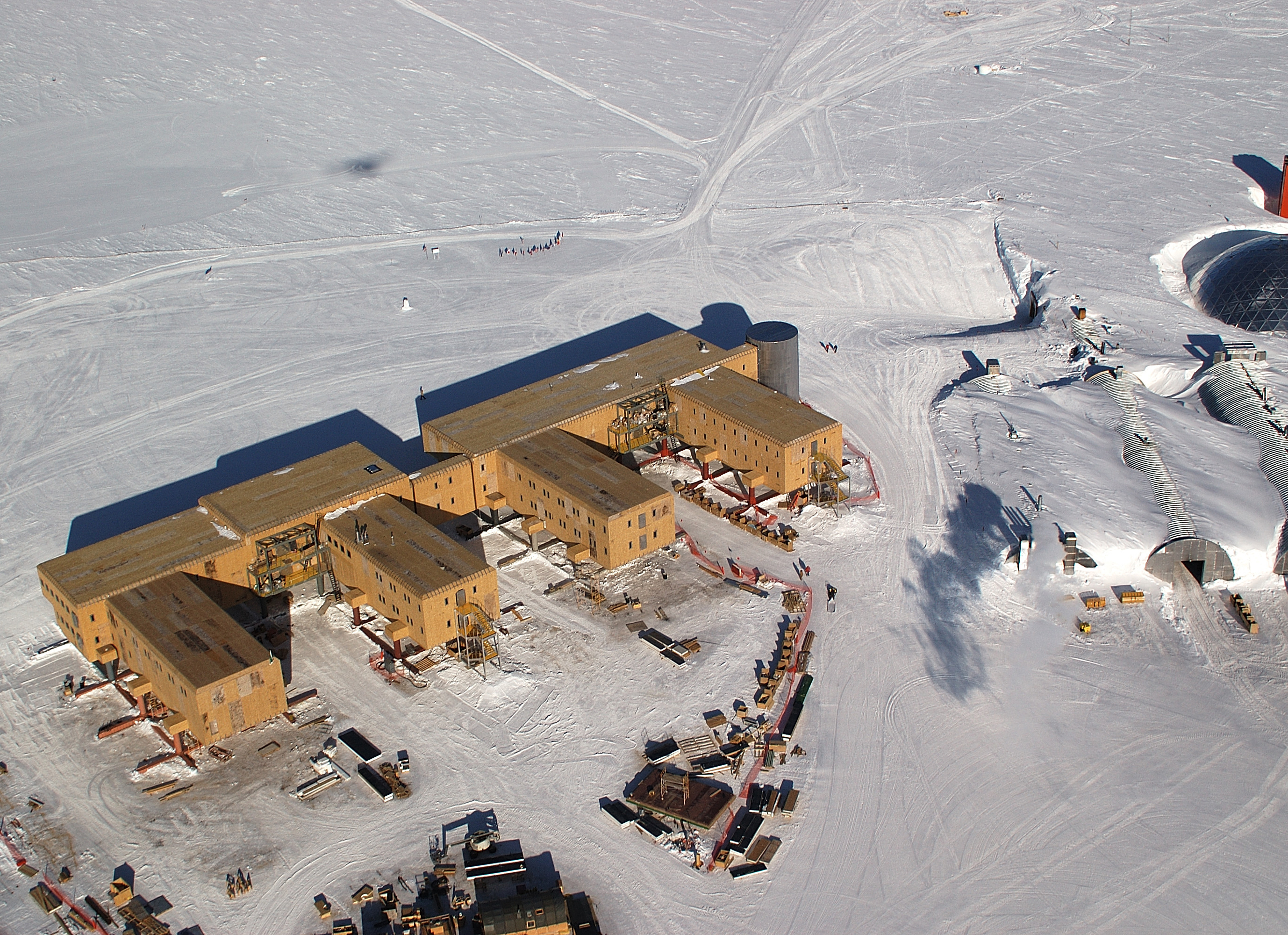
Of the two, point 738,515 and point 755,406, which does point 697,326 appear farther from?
point 738,515

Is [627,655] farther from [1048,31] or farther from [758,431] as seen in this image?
[1048,31]

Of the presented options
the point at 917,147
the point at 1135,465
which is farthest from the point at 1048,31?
the point at 1135,465

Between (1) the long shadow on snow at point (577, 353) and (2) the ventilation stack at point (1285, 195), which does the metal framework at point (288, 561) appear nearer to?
→ (1) the long shadow on snow at point (577, 353)

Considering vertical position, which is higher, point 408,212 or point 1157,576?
point 408,212

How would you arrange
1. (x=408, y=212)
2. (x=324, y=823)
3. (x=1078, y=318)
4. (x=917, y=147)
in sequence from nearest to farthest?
1. (x=324, y=823)
2. (x=1078, y=318)
3. (x=408, y=212)
4. (x=917, y=147)

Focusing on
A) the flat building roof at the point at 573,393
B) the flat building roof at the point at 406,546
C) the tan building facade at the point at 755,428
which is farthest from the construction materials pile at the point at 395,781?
the tan building facade at the point at 755,428

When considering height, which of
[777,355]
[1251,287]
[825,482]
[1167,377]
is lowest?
[825,482]

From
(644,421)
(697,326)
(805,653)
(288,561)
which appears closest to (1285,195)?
(697,326)
